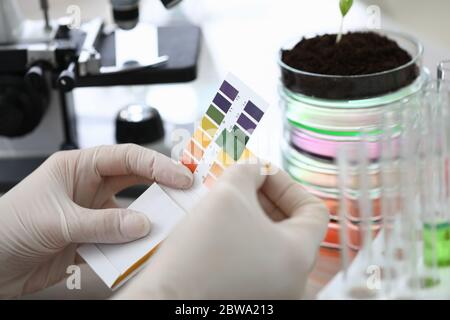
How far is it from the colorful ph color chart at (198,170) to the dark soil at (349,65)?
0.16 m

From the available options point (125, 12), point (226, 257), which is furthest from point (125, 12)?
point (226, 257)

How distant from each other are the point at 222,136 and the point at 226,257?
277mm

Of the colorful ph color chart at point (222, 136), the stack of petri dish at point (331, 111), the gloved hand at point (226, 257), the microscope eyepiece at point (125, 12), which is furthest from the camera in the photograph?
the microscope eyepiece at point (125, 12)

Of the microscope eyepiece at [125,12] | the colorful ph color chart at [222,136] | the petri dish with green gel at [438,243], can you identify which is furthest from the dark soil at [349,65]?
the microscope eyepiece at [125,12]

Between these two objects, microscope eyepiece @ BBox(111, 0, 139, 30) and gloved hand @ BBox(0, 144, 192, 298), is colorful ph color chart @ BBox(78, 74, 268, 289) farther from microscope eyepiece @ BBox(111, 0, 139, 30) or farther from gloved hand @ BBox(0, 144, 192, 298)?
microscope eyepiece @ BBox(111, 0, 139, 30)

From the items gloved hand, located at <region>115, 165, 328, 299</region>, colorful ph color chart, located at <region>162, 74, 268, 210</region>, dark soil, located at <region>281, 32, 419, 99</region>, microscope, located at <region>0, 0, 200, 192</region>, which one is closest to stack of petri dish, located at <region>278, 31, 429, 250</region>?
dark soil, located at <region>281, 32, 419, 99</region>

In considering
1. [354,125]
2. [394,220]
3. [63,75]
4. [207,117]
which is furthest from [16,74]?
[394,220]

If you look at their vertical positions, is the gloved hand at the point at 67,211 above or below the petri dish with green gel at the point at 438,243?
below

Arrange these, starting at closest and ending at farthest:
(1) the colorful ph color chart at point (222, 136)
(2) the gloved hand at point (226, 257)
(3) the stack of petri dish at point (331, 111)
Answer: (2) the gloved hand at point (226, 257)
(1) the colorful ph color chart at point (222, 136)
(3) the stack of petri dish at point (331, 111)

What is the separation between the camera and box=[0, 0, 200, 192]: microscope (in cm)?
158

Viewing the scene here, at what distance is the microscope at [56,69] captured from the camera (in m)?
1.58

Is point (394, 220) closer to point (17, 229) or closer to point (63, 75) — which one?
point (17, 229)

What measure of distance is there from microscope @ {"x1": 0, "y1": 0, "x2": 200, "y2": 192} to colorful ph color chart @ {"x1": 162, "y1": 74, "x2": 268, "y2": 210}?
17.8 inches

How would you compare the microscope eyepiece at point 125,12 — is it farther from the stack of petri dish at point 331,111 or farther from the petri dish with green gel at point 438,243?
the petri dish with green gel at point 438,243
